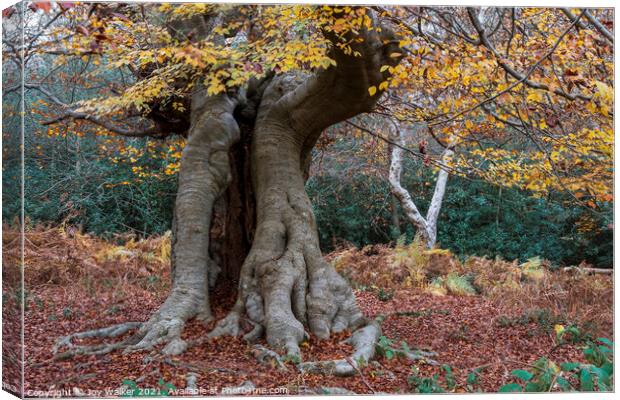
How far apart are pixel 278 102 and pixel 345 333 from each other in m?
2.35

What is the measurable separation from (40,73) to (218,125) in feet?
5.40

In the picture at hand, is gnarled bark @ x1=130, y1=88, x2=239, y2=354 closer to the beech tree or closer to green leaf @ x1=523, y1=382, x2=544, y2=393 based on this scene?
the beech tree

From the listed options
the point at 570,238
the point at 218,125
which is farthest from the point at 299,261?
the point at 570,238

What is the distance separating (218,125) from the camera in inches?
231

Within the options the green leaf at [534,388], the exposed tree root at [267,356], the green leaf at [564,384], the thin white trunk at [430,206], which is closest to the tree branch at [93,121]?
the exposed tree root at [267,356]

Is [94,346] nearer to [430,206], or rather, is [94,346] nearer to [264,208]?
[264,208]

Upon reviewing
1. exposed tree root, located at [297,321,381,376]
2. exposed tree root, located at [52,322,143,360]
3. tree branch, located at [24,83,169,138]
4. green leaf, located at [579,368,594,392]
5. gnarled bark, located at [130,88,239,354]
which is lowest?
green leaf, located at [579,368,594,392]

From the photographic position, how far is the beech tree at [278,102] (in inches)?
193

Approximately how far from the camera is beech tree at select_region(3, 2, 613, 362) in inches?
193

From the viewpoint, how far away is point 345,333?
544 centimetres

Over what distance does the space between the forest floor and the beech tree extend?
258 mm

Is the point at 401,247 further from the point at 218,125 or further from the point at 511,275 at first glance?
the point at 218,125

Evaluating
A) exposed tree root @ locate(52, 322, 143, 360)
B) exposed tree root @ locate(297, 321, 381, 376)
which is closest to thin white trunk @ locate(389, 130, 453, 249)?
exposed tree root @ locate(297, 321, 381, 376)

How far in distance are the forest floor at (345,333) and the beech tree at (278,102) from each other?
0.26m
